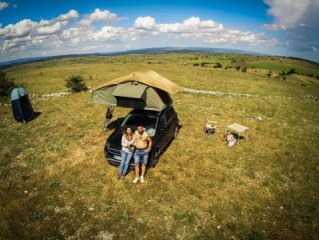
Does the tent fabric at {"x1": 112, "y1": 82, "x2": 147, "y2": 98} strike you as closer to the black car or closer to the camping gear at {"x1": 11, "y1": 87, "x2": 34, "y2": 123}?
the black car

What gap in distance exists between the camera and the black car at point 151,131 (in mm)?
10898

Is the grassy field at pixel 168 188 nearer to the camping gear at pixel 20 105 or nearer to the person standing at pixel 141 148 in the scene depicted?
the person standing at pixel 141 148

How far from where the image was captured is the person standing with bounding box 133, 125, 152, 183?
9.80 metres

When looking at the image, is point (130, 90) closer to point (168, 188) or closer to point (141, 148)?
point (141, 148)

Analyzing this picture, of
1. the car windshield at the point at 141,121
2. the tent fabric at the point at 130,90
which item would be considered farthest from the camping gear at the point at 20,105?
the car windshield at the point at 141,121

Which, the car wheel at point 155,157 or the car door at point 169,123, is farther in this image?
the car door at point 169,123

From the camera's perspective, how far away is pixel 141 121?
1213 cm

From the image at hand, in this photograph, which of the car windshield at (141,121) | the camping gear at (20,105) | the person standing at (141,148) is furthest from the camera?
the camping gear at (20,105)

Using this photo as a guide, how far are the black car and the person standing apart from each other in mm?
530

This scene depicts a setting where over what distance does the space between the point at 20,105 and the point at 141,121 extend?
11.4 meters

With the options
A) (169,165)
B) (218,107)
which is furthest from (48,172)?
(218,107)

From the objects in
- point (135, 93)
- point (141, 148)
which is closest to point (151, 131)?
point (141, 148)

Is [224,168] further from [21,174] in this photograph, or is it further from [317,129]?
[317,129]

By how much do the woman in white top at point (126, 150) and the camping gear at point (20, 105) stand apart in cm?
1200
